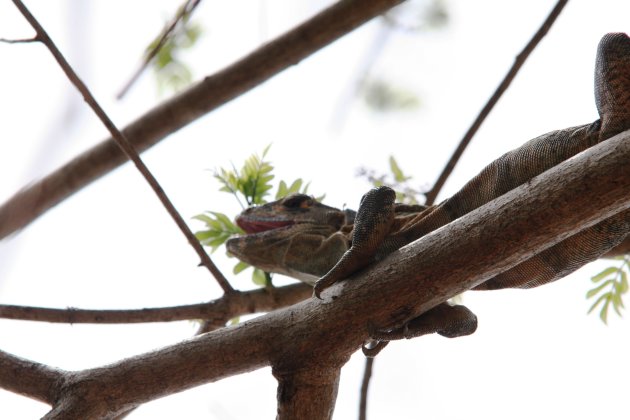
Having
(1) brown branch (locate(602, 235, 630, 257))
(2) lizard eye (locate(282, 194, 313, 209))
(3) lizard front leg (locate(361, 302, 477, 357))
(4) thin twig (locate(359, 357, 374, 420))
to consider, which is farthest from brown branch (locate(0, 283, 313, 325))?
(1) brown branch (locate(602, 235, 630, 257))

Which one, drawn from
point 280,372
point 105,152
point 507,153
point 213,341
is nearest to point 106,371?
point 213,341

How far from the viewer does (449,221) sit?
4.00m

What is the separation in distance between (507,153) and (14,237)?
2.89 m

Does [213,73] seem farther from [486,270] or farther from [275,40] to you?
[486,270]

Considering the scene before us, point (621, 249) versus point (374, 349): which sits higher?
point (621, 249)

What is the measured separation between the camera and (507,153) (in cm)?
383

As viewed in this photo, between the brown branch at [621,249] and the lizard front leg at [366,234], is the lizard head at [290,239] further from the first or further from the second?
the brown branch at [621,249]

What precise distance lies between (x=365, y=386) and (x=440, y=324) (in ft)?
2.12

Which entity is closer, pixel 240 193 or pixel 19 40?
pixel 19 40

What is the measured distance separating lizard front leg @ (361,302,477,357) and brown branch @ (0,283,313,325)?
880mm

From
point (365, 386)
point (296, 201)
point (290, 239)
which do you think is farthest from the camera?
point (296, 201)

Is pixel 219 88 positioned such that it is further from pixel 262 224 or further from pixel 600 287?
pixel 600 287

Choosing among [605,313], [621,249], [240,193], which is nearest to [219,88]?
[240,193]

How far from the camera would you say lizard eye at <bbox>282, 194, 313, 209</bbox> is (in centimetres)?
488
